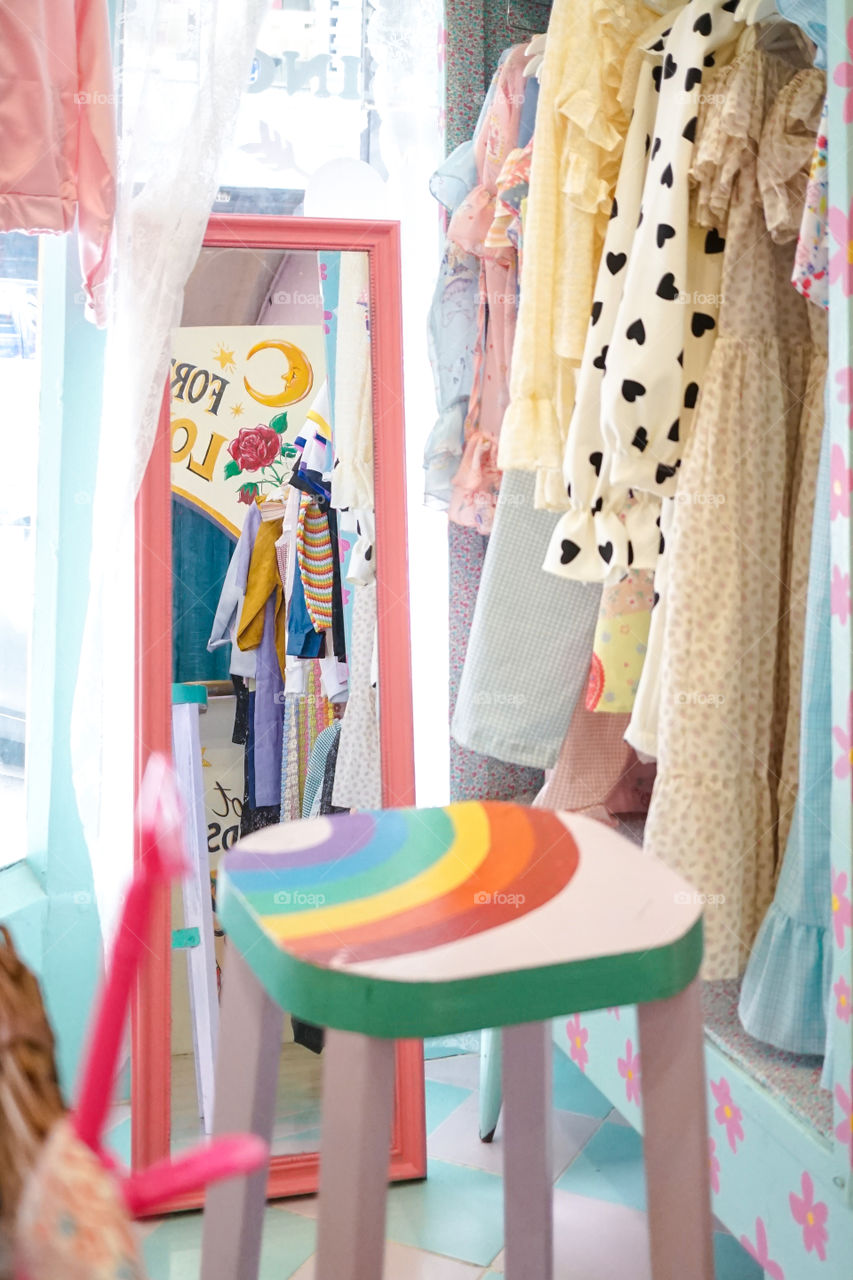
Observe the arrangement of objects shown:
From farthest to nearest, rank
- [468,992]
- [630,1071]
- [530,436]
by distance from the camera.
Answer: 1. [530,436]
2. [630,1071]
3. [468,992]

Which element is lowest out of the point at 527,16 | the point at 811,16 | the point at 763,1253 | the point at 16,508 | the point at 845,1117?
the point at 763,1253

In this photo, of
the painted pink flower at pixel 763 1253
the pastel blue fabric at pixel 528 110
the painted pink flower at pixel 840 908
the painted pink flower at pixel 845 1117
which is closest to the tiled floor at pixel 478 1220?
the painted pink flower at pixel 763 1253

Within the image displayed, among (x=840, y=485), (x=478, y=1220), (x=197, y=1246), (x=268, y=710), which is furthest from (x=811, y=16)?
(x=197, y=1246)

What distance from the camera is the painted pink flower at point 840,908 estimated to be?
99 centimetres

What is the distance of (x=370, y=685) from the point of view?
1.89 m

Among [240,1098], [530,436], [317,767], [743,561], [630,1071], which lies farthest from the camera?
[317,767]

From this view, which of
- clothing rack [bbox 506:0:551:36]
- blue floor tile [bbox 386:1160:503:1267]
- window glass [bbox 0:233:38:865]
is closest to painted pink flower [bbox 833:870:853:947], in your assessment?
blue floor tile [bbox 386:1160:503:1267]

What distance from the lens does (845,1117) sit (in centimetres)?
102

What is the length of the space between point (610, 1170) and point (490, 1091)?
0.23m

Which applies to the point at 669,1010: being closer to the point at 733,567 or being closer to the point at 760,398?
the point at 733,567

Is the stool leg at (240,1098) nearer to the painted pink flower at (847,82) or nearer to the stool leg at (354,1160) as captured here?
the stool leg at (354,1160)

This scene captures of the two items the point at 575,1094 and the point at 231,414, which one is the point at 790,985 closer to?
the point at 575,1094

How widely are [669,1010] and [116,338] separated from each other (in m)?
1.44

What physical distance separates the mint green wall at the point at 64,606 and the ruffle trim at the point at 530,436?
0.94 meters
